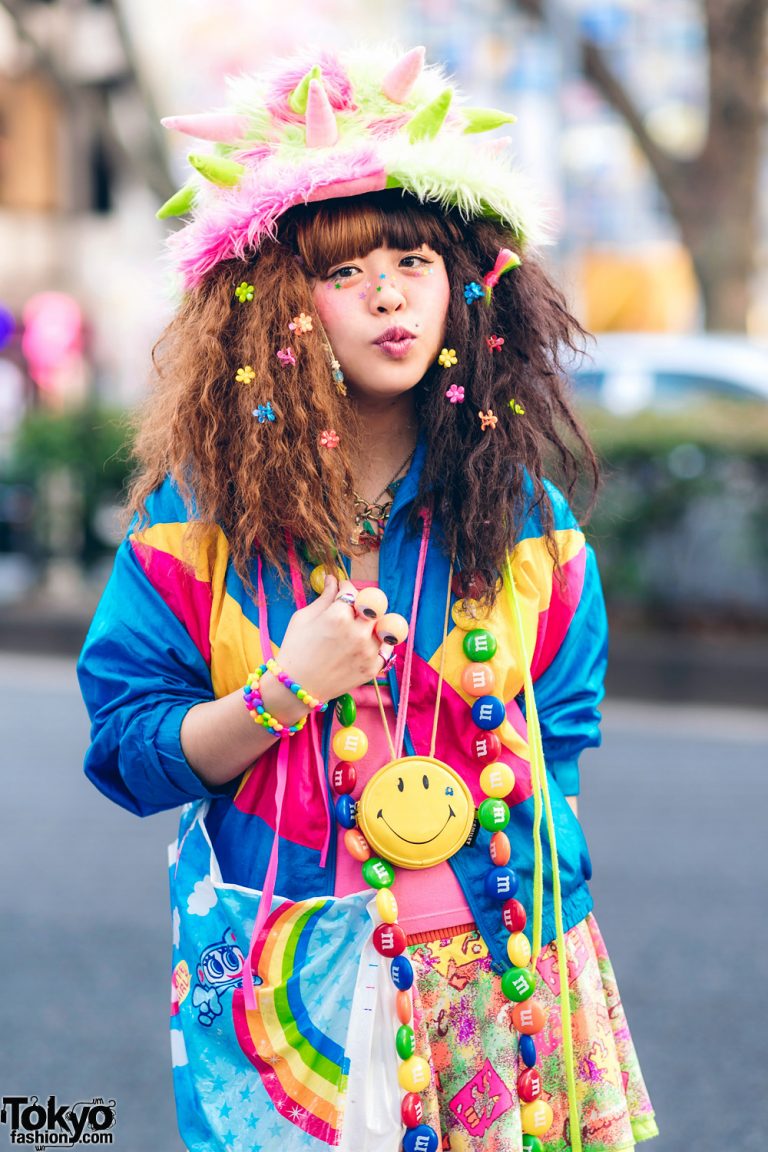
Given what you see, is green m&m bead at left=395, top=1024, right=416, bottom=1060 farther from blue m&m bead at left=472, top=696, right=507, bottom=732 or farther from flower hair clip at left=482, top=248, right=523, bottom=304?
flower hair clip at left=482, top=248, right=523, bottom=304

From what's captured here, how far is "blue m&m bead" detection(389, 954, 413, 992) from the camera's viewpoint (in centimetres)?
170

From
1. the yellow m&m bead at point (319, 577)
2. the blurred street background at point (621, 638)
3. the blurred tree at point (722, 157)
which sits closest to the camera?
the yellow m&m bead at point (319, 577)

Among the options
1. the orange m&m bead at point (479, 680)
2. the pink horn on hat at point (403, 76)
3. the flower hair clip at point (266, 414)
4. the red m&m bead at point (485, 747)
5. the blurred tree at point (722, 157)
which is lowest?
the red m&m bead at point (485, 747)

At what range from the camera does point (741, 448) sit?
852cm

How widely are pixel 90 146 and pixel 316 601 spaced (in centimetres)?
2675

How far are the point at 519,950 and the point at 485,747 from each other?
0.79 ft

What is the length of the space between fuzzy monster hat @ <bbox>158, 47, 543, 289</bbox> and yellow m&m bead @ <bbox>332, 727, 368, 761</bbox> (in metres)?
0.60

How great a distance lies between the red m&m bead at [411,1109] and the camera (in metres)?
1.70

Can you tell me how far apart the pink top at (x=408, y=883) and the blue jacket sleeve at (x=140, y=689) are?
18 cm

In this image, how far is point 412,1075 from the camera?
169 cm

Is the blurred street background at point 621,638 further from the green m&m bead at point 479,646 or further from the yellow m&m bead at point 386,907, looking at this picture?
the yellow m&m bead at point 386,907

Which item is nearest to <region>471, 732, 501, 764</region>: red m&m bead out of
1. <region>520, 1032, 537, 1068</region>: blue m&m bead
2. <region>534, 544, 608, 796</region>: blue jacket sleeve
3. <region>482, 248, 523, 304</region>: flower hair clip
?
<region>534, 544, 608, 796</region>: blue jacket sleeve

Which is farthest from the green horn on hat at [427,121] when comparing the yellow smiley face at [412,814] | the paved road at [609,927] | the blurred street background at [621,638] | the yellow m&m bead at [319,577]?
the paved road at [609,927]

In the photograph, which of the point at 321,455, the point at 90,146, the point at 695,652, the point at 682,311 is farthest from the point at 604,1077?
the point at 682,311
